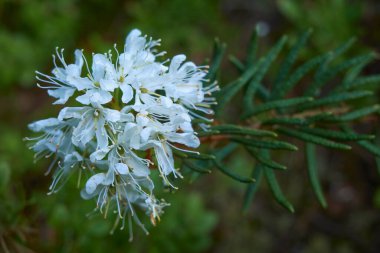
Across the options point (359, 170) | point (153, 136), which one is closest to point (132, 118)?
point (153, 136)

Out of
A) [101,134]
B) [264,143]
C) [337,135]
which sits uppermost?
[101,134]

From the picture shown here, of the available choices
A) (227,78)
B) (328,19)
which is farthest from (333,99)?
(227,78)

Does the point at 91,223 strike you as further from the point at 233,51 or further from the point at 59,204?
the point at 233,51

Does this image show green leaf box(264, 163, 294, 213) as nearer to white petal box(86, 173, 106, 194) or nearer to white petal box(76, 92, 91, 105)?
white petal box(86, 173, 106, 194)

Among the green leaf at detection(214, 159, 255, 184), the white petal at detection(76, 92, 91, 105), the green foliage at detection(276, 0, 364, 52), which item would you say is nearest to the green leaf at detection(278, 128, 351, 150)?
the green leaf at detection(214, 159, 255, 184)

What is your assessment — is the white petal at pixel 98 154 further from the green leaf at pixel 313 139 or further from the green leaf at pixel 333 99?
the green leaf at pixel 333 99

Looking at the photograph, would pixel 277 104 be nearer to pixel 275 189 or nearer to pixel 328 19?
pixel 275 189
